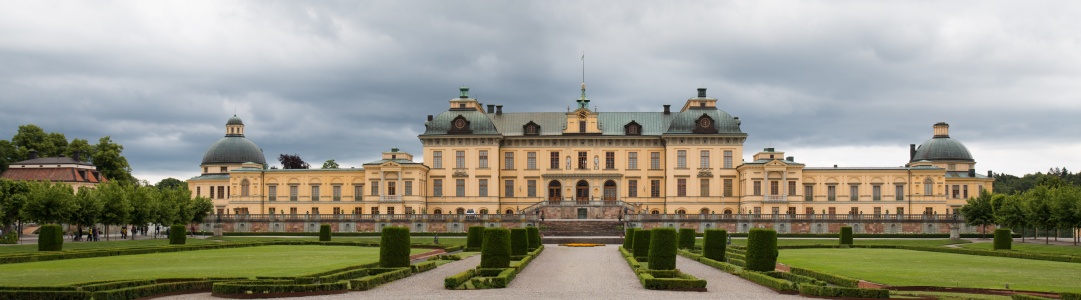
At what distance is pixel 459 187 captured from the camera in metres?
83.4

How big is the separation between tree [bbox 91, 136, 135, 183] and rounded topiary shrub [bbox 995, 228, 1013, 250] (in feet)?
243

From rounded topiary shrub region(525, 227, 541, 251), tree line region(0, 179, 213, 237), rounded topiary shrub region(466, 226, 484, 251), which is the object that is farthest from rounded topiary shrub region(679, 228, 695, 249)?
tree line region(0, 179, 213, 237)

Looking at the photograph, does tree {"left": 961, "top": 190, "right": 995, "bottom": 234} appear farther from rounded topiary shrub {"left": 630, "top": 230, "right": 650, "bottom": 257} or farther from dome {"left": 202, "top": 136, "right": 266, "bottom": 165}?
dome {"left": 202, "top": 136, "right": 266, "bottom": 165}

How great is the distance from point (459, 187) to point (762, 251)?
56.6 metres

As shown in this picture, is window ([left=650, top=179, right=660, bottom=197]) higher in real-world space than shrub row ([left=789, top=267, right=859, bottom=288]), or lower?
higher

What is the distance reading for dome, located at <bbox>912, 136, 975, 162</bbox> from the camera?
92312 millimetres

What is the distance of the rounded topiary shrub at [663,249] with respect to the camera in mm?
28781

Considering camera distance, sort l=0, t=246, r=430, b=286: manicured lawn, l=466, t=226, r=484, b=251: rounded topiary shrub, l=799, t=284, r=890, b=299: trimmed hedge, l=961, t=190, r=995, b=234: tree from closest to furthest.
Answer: l=799, t=284, r=890, b=299: trimmed hedge, l=0, t=246, r=430, b=286: manicured lawn, l=466, t=226, r=484, b=251: rounded topiary shrub, l=961, t=190, r=995, b=234: tree

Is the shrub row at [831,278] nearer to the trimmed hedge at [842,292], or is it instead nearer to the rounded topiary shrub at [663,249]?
the trimmed hedge at [842,292]

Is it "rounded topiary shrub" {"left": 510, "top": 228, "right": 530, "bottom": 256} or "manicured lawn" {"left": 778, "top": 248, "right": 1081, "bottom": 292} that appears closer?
"manicured lawn" {"left": 778, "top": 248, "right": 1081, "bottom": 292}

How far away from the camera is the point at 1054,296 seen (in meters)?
20.9

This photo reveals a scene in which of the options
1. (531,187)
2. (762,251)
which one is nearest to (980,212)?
(531,187)

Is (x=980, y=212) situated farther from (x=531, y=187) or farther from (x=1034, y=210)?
(x=531, y=187)

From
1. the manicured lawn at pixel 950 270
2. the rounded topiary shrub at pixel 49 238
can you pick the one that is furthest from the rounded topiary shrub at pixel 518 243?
the rounded topiary shrub at pixel 49 238
